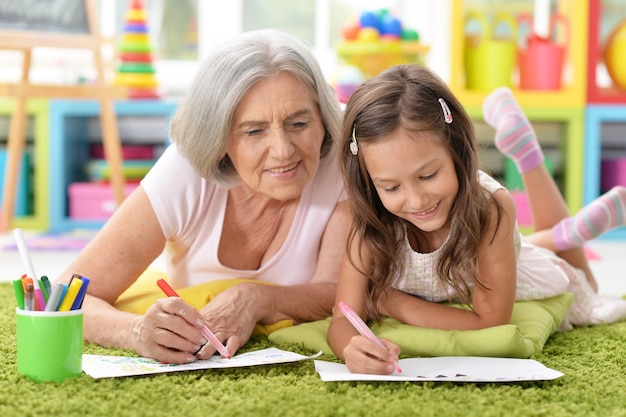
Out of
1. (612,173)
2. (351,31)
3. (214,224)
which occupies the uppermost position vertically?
(351,31)

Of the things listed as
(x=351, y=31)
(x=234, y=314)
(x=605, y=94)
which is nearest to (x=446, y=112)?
(x=234, y=314)

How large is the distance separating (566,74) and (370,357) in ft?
9.21

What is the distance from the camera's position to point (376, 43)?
3.66m

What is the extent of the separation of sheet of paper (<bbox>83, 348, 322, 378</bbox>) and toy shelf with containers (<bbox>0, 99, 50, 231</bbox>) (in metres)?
2.56

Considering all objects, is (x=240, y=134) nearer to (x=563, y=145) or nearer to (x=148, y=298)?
(x=148, y=298)

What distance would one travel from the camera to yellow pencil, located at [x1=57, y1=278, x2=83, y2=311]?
1.27 meters

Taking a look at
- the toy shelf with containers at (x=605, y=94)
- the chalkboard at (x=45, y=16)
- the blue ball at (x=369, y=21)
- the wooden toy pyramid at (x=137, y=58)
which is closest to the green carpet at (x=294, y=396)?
the chalkboard at (x=45, y=16)

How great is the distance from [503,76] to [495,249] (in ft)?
7.78

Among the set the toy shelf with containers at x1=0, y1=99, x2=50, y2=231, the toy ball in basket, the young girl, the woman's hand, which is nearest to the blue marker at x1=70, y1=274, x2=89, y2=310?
the woman's hand

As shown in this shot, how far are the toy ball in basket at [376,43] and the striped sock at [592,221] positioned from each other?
184 cm

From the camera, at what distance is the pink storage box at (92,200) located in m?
3.85

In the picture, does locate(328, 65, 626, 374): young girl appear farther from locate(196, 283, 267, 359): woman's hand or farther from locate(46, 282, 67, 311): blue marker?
locate(46, 282, 67, 311): blue marker

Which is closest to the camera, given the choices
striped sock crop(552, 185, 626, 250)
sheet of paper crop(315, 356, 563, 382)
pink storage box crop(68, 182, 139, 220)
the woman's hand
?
sheet of paper crop(315, 356, 563, 382)

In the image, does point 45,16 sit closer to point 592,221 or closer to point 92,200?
point 92,200
